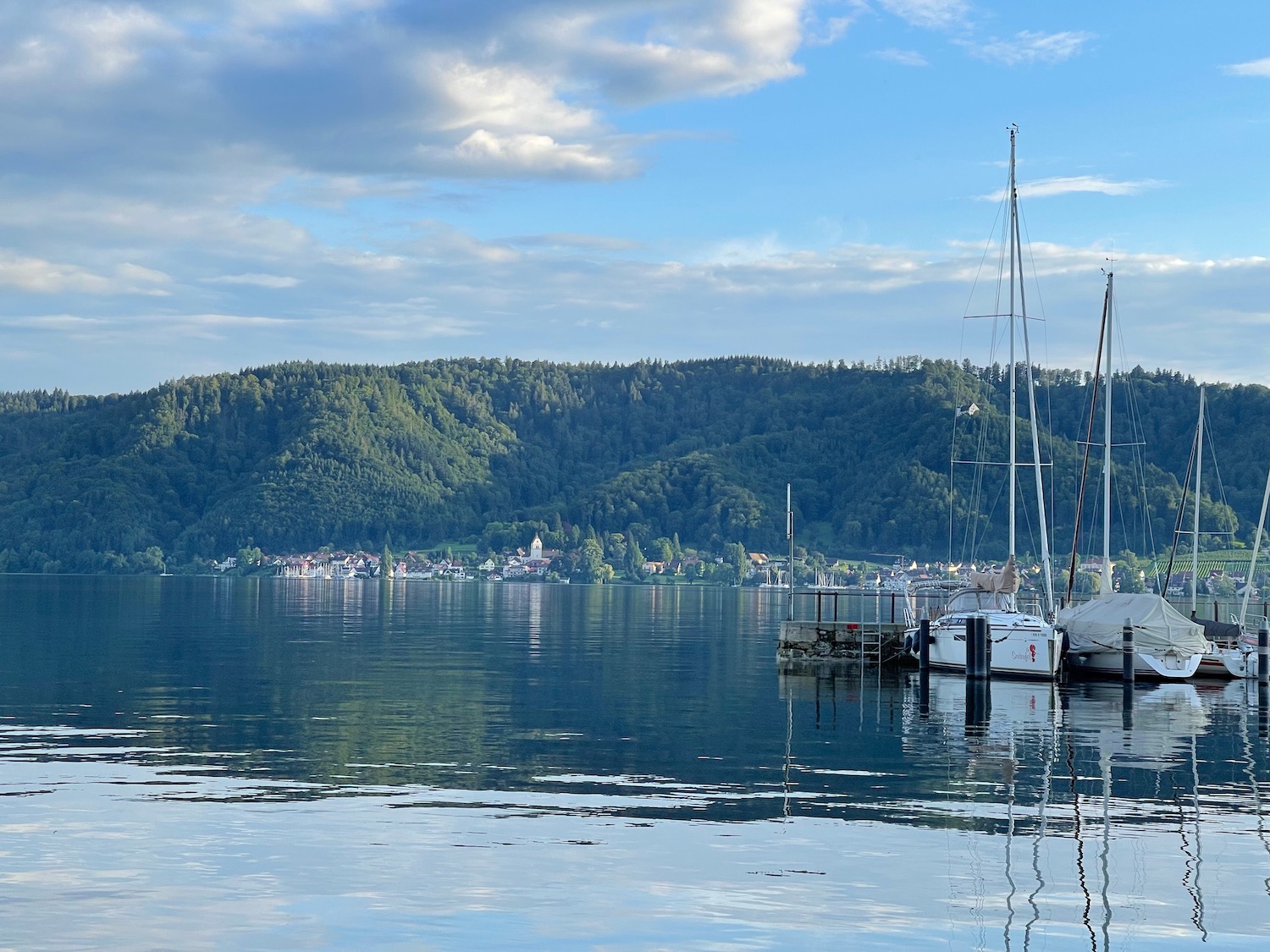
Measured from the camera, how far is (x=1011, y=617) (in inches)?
2147

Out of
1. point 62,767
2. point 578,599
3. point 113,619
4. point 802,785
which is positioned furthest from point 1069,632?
point 578,599

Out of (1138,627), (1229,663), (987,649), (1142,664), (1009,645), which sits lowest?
(1229,663)

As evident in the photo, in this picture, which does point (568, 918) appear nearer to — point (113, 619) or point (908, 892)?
point (908, 892)

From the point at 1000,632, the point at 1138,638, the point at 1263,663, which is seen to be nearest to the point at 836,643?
the point at 1000,632

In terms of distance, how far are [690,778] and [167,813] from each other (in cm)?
982

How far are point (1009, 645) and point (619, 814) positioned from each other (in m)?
33.0

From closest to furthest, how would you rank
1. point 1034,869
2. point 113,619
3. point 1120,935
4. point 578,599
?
point 1120,935, point 1034,869, point 113,619, point 578,599

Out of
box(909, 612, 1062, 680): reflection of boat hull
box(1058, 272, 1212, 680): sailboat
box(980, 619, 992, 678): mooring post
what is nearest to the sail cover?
box(1058, 272, 1212, 680): sailboat

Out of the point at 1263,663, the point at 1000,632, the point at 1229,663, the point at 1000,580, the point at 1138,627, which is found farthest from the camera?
the point at 1000,580

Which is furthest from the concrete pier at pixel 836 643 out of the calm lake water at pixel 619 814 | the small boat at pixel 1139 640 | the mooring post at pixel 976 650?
the calm lake water at pixel 619 814

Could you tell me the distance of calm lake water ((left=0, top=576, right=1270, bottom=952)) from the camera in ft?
54.2

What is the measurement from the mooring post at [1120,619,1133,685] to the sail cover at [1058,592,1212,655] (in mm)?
346

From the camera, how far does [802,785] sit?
27.2 meters

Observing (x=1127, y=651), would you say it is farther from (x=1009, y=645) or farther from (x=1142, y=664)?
(x=1009, y=645)
